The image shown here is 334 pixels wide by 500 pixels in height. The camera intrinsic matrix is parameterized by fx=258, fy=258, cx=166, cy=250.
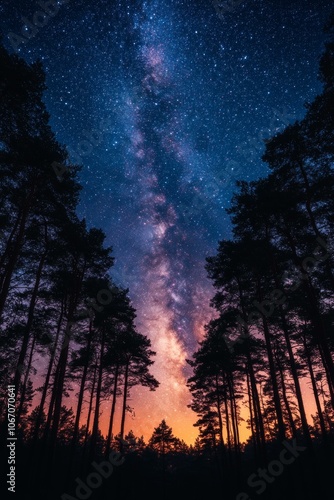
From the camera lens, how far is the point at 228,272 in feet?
54.4

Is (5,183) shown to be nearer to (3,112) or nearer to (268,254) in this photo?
(3,112)

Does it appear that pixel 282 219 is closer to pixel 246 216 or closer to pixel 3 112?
pixel 246 216

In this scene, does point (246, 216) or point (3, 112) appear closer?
point (3, 112)

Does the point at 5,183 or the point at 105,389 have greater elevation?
the point at 5,183

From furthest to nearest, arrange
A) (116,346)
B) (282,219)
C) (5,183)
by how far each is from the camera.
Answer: (116,346) < (282,219) < (5,183)

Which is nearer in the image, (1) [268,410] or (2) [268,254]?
(2) [268,254]

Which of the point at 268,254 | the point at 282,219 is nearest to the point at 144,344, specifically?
the point at 268,254

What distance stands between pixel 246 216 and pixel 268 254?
242cm

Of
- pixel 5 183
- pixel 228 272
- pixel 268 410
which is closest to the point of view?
pixel 5 183

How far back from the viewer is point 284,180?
1334 centimetres

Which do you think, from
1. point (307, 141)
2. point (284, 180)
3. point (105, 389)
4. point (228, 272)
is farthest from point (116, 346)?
point (307, 141)

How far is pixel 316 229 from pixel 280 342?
46.7ft

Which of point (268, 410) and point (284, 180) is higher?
point (284, 180)

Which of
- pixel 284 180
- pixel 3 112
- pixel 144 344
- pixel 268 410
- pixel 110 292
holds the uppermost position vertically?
pixel 284 180
